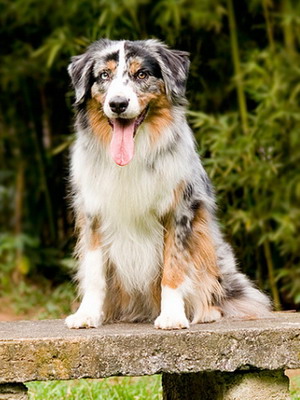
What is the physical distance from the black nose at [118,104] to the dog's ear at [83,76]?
1.10 feet

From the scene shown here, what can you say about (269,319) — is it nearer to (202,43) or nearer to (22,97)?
(202,43)

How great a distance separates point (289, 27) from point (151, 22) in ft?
4.12

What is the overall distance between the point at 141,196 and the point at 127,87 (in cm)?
51

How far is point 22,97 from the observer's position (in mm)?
8891

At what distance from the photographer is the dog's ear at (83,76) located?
3.74 metres

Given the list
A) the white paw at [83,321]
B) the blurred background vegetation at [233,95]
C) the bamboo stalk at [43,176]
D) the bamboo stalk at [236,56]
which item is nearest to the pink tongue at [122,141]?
the white paw at [83,321]

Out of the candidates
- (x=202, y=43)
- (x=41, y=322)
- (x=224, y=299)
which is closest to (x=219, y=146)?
(x=202, y=43)

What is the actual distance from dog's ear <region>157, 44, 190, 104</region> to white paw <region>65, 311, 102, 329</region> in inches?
43.0

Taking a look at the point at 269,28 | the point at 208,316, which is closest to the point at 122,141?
the point at 208,316

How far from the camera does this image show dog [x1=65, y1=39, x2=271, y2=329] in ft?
11.9

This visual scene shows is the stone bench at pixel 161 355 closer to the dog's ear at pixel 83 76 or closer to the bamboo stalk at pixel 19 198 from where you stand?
the dog's ear at pixel 83 76

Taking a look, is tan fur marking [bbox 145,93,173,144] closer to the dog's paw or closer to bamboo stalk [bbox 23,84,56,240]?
the dog's paw

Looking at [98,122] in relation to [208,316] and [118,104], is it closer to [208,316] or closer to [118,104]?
[118,104]

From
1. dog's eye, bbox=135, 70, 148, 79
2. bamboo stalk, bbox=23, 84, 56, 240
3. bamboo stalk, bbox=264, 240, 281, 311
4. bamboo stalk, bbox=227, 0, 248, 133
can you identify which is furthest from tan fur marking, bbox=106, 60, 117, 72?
bamboo stalk, bbox=23, 84, 56, 240
